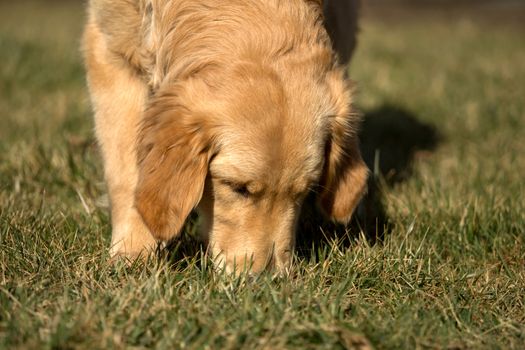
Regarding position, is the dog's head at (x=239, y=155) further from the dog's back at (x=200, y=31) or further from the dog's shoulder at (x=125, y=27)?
the dog's shoulder at (x=125, y=27)

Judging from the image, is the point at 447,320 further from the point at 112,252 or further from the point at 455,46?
the point at 455,46

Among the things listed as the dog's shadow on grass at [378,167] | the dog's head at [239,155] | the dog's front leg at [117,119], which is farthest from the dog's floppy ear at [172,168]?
the dog's shadow on grass at [378,167]

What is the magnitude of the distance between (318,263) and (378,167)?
1728mm

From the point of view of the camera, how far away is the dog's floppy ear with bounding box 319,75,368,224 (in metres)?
3.00

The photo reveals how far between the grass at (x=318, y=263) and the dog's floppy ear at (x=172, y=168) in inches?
7.5

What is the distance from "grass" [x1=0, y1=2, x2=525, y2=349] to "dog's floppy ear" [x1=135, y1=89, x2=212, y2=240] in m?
0.19

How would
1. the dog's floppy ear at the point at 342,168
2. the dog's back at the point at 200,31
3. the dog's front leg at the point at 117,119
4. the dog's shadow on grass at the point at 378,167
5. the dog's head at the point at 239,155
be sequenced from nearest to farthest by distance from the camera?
the dog's head at the point at 239,155, the dog's back at the point at 200,31, the dog's floppy ear at the point at 342,168, the dog's front leg at the point at 117,119, the dog's shadow on grass at the point at 378,167

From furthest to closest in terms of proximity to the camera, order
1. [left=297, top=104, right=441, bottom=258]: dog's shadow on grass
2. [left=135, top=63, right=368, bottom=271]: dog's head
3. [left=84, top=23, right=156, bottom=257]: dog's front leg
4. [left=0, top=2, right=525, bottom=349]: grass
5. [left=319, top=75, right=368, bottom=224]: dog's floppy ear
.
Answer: [left=297, top=104, right=441, bottom=258]: dog's shadow on grass
[left=84, top=23, right=156, bottom=257]: dog's front leg
[left=319, top=75, right=368, bottom=224]: dog's floppy ear
[left=135, top=63, right=368, bottom=271]: dog's head
[left=0, top=2, right=525, bottom=349]: grass

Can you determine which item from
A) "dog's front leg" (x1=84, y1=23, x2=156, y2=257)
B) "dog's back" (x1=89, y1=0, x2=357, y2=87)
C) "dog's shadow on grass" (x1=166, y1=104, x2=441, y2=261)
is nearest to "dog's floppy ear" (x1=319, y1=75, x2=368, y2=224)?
"dog's shadow on grass" (x1=166, y1=104, x2=441, y2=261)

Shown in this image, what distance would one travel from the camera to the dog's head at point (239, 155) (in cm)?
270

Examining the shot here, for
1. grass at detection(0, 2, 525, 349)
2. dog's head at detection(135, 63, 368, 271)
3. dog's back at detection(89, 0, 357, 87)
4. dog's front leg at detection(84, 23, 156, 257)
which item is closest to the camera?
grass at detection(0, 2, 525, 349)

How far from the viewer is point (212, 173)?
288 centimetres

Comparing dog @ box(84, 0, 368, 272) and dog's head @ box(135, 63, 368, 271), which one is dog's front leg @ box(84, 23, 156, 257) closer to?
dog @ box(84, 0, 368, 272)

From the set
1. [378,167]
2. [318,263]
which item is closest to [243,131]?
[318,263]
